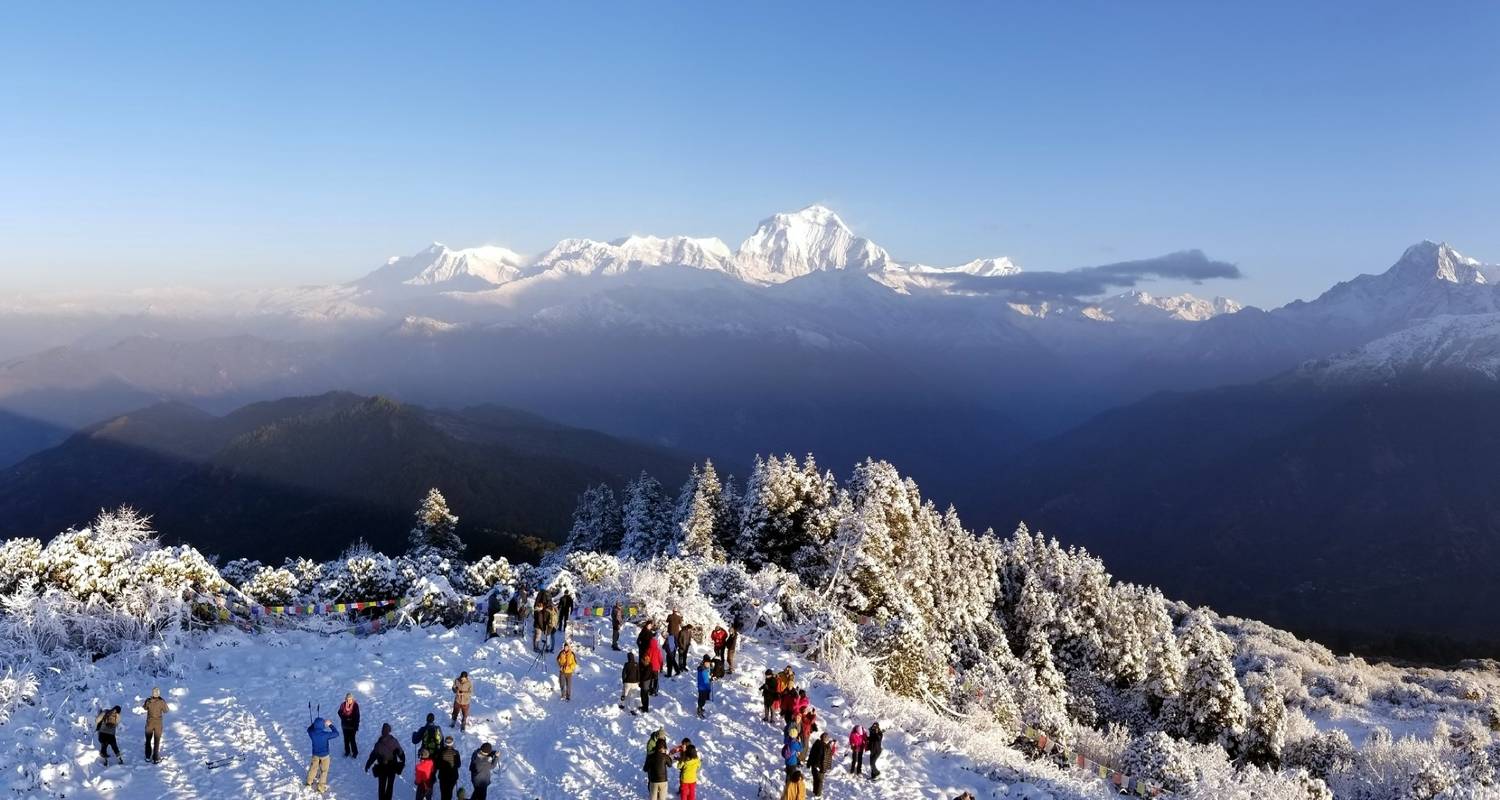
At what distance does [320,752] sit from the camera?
56.0ft

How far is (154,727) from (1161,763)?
2976 cm

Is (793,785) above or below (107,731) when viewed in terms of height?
below

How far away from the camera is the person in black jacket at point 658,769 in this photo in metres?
17.2

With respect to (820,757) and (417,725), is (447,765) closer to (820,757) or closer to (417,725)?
(417,725)

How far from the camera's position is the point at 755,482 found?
2299 inches

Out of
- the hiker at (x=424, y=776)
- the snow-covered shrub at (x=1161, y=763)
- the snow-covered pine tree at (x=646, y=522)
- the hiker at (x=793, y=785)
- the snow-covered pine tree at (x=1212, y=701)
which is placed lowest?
the snow-covered pine tree at (x=1212, y=701)

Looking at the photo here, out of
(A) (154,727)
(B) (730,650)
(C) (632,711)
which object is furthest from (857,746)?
(A) (154,727)

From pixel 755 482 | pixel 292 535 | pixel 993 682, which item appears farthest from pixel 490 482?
pixel 993 682

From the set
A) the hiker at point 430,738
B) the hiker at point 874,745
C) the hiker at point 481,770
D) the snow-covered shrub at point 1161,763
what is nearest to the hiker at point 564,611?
the hiker at point 430,738

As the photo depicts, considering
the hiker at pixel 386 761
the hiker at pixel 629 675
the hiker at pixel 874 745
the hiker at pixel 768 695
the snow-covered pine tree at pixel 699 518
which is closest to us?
the hiker at pixel 386 761

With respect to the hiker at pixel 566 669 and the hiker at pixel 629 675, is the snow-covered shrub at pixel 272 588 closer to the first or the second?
the hiker at pixel 566 669

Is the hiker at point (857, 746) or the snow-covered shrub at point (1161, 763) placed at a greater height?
the hiker at point (857, 746)

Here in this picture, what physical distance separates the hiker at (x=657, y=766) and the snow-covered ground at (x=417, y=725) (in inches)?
50.0

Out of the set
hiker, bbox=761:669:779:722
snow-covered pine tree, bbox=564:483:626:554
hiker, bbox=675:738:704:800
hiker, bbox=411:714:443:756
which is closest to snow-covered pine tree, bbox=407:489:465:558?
snow-covered pine tree, bbox=564:483:626:554
